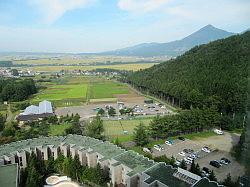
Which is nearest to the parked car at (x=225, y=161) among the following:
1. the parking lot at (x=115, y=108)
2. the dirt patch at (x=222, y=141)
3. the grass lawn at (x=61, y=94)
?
the dirt patch at (x=222, y=141)

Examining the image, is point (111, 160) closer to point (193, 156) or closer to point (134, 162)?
point (134, 162)

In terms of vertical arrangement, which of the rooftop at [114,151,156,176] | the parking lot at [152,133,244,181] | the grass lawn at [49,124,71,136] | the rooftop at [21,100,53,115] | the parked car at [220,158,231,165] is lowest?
the grass lawn at [49,124,71,136]

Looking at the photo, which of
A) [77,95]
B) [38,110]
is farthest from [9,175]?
[77,95]

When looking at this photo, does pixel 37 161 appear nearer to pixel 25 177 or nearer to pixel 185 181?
pixel 25 177

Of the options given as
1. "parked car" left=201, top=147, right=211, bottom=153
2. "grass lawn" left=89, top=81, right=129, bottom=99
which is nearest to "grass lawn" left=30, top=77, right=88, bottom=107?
"grass lawn" left=89, top=81, right=129, bottom=99

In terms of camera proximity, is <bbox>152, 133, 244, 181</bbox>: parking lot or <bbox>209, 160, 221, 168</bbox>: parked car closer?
<bbox>152, 133, 244, 181</bbox>: parking lot

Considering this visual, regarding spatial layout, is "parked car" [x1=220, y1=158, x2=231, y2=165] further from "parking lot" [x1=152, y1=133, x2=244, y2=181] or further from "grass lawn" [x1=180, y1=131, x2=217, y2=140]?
"grass lawn" [x1=180, y1=131, x2=217, y2=140]

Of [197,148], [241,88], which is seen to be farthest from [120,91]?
[197,148]
